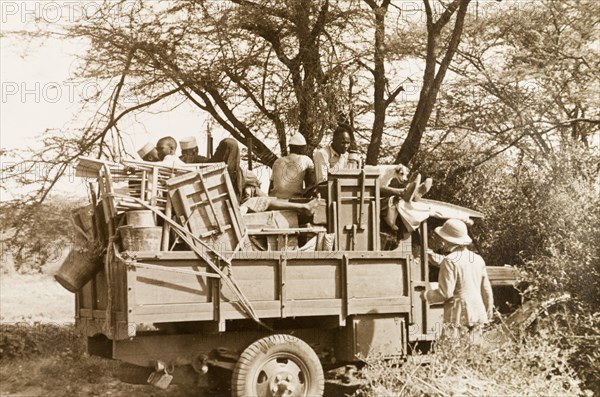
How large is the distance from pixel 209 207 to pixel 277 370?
1684 millimetres

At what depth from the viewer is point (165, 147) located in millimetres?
8852

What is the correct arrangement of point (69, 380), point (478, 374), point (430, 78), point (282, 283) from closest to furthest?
point (478, 374), point (282, 283), point (69, 380), point (430, 78)

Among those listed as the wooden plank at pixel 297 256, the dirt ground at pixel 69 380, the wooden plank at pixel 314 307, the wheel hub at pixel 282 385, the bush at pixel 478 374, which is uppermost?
the wooden plank at pixel 297 256

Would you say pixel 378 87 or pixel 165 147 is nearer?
pixel 165 147

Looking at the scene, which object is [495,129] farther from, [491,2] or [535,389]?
[535,389]

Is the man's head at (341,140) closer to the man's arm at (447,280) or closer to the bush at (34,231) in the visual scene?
the man's arm at (447,280)

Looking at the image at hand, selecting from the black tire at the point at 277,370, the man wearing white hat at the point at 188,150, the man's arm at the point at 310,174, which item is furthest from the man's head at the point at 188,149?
the black tire at the point at 277,370

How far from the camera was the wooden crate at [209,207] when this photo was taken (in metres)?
7.45

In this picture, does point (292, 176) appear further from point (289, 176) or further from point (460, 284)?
point (460, 284)

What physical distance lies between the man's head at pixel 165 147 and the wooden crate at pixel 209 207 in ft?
4.35

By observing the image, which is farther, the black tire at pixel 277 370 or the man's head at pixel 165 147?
the man's head at pixel 165 147

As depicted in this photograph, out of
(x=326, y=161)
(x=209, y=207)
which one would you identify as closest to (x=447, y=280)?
(x=209, y=207)

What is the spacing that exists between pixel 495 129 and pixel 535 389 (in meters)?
7.57

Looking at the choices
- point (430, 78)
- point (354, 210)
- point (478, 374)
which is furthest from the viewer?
point (430, 78)
